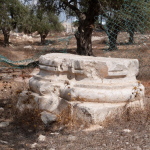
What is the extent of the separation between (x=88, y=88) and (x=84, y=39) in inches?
257

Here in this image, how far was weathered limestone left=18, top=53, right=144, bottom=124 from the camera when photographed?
356cm

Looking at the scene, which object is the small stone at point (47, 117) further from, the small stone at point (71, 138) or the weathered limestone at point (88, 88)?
the small stone at point (71, 138)

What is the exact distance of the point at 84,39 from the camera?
995 centimetres

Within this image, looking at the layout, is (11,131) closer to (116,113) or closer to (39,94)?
(39,94)

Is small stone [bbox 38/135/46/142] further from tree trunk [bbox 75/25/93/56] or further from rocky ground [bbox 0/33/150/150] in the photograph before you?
tree trunk [bbox 75/25/93/56]

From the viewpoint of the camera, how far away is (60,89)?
3.84 meters

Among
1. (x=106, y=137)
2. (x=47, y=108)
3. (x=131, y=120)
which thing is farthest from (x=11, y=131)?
(x=131, y=120)

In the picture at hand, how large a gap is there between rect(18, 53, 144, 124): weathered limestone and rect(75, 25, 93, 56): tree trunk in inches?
237

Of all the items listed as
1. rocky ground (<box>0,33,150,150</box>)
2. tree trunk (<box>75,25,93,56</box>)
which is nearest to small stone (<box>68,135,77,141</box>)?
rocky ground (<box>0,33,150,150</box>)

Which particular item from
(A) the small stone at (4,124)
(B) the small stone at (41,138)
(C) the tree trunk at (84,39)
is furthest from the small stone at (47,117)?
(C) the tree trunk at (84,39)

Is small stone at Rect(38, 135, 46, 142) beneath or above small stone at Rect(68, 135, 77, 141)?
beneath

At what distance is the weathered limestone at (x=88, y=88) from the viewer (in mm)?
3561

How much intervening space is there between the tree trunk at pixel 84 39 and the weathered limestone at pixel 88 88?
601 cm

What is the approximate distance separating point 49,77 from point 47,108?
0.52 metres
